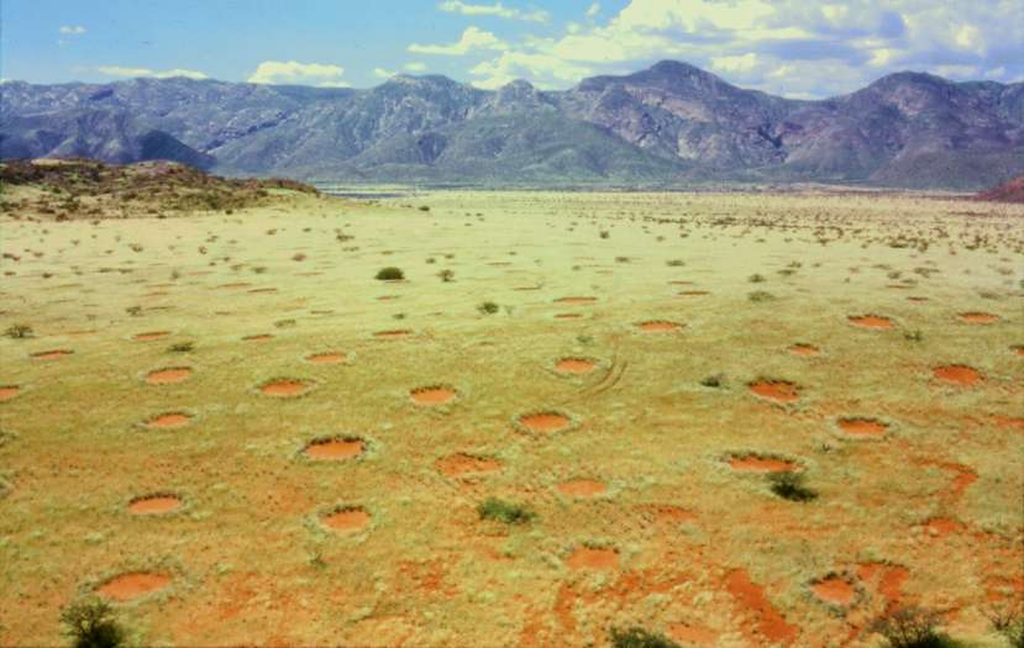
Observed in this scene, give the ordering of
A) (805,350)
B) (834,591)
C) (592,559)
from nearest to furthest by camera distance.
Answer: (834,591) → (592,559) → (805,350)

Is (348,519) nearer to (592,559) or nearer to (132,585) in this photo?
(132,585)

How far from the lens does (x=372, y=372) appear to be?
2464 cm

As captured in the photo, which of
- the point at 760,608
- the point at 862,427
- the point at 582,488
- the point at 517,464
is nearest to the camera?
the point at 760,608

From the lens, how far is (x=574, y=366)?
25.2 metres

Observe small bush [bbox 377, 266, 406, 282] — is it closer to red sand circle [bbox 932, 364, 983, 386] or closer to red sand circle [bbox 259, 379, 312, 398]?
red sand circle [bbox 259, 379, 312, 398]

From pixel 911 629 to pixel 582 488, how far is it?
7.35 m

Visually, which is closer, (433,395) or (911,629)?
(911,629)

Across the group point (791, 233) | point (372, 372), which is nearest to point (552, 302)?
point (372, 372)

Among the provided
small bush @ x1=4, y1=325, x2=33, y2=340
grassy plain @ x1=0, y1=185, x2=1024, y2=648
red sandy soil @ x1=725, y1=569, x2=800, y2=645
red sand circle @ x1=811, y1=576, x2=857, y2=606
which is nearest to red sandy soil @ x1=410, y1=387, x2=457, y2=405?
grassy plain @ x1=0, y1=185, x2=1024, y2=648

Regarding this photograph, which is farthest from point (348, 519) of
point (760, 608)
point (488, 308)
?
point (488, 308)

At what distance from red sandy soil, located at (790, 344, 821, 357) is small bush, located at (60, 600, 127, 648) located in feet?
74.3

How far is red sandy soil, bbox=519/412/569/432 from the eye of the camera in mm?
20625

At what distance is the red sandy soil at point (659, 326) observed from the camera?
29.2m

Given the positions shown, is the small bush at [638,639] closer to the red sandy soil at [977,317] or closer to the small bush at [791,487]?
the small bush at [791,487]
